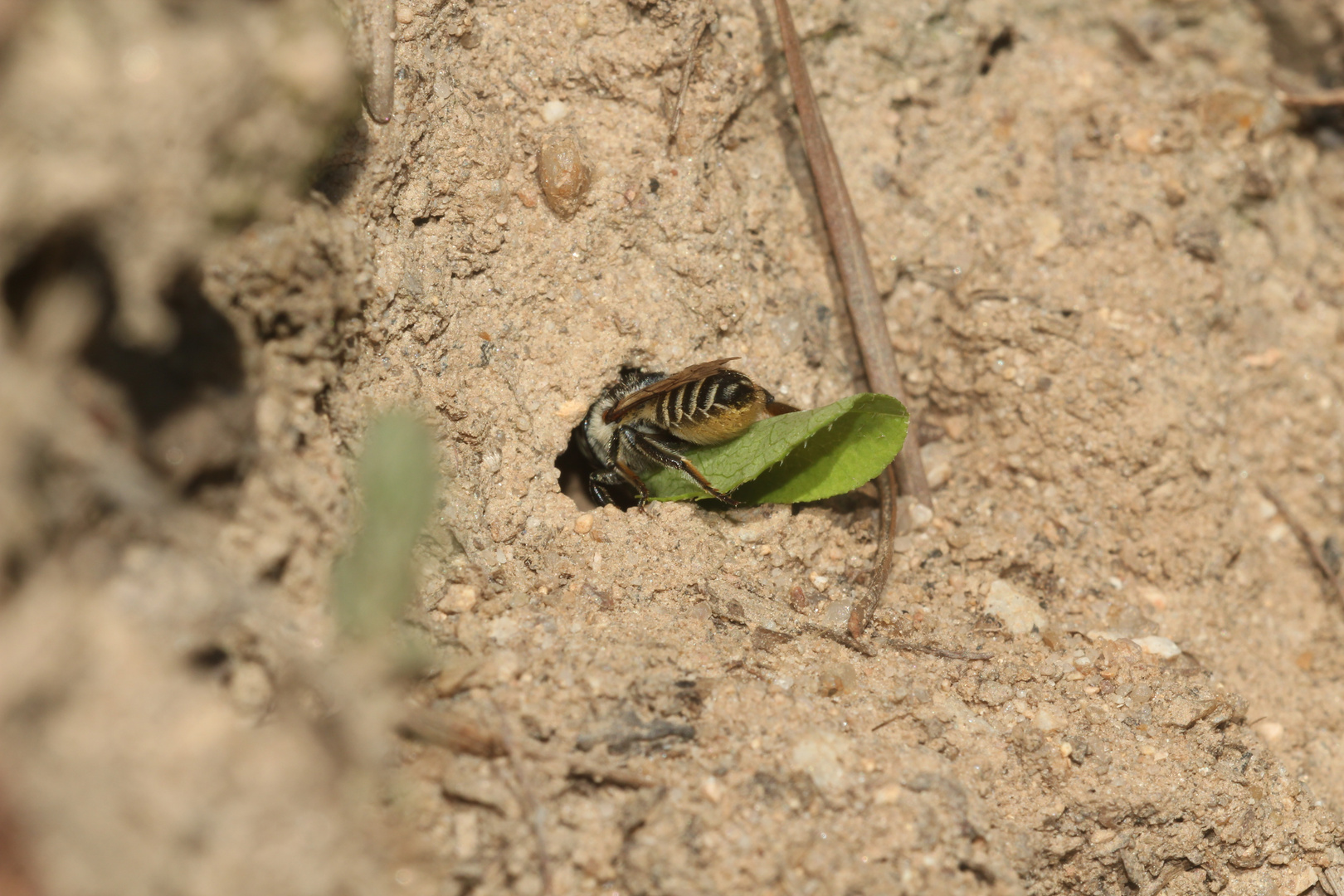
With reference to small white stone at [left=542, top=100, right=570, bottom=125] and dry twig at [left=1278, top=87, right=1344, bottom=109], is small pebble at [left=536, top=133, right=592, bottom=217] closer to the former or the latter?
small white stone at [left=542, top=100, right=570, bottom=125]

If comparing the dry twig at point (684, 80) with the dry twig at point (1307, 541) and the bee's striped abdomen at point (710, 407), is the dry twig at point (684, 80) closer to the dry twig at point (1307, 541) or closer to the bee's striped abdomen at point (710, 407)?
the bee's striped abdomen at point (710, 407)

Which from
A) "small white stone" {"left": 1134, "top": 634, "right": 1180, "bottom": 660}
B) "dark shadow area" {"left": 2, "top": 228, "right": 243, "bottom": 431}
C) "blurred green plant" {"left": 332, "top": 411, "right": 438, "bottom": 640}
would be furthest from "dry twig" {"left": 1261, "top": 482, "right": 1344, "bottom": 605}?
"dark shadow area" {"left": 2, "top": 228, "right": 243, "bottom": 431}

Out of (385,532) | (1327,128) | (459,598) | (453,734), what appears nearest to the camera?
(385,532)

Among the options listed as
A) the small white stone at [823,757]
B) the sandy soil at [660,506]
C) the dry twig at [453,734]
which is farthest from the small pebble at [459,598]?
the small white stone at [823,757]

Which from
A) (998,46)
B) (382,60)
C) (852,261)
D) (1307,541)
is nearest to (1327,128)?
(998,46)

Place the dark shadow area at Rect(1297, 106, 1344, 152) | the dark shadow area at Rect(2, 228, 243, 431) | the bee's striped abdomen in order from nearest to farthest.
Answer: the dark shadow area at Rect(2, 228, 243, 431) < the bee's striped abdomen < the dark shadow area at Rect(1297, 106, 1344, 152)

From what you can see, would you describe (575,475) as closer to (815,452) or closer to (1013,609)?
(815,452)

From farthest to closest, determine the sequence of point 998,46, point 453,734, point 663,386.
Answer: point 998,46 < point 663,386 < point 453,734

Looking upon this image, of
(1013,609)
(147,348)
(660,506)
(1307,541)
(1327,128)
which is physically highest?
(147,348)
